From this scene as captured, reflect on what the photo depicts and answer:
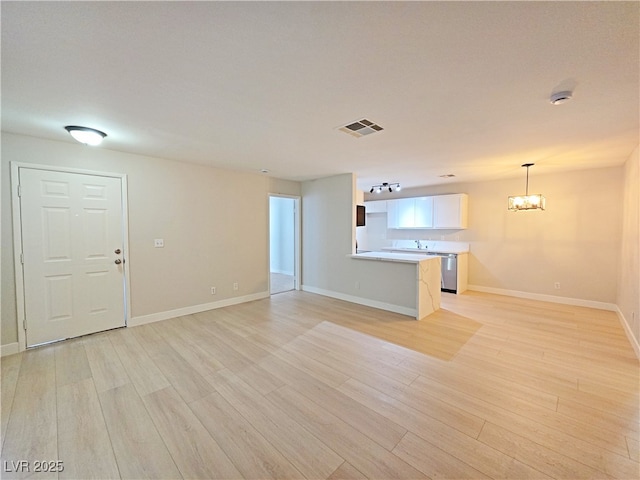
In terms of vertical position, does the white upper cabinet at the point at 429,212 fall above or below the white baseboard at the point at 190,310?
above

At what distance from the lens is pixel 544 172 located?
4883 mm

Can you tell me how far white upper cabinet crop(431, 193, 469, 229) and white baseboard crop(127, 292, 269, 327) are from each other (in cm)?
431

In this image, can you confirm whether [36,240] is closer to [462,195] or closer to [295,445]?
[295,445]

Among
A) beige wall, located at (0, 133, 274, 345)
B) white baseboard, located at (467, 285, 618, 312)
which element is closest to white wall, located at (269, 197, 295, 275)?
beige wall, located at (0, 133, 274, 345)

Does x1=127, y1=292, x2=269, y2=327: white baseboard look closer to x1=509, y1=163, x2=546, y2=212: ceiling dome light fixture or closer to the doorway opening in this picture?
the doorway opening

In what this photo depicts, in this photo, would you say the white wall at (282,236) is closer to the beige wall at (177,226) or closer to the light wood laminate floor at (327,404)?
the beige wall at (177,226)

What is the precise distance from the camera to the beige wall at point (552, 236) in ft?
14.9

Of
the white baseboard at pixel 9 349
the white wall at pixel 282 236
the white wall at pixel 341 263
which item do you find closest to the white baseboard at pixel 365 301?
the white wall at pixel 341 263

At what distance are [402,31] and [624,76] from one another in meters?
1.66

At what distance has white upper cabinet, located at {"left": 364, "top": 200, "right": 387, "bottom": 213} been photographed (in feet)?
23.9

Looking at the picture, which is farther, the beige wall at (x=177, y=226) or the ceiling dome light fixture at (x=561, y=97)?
the beige wall at (x=177, y=226)

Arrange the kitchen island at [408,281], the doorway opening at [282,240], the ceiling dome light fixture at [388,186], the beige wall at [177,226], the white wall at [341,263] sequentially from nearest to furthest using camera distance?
1. the beige wall at [177,226]
2. the kitchen island at [408,281]
3. the white wall at [341,263]
4. the ceiling dome light fixture at [388,186]
5. the doorway opening at [282,240]

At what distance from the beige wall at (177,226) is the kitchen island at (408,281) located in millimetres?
2339

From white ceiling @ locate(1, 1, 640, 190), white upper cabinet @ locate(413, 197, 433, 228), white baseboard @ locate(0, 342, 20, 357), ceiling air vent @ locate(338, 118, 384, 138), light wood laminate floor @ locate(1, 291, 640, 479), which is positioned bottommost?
light wood laminate floor @ locate(1, 291, 640, 479)
